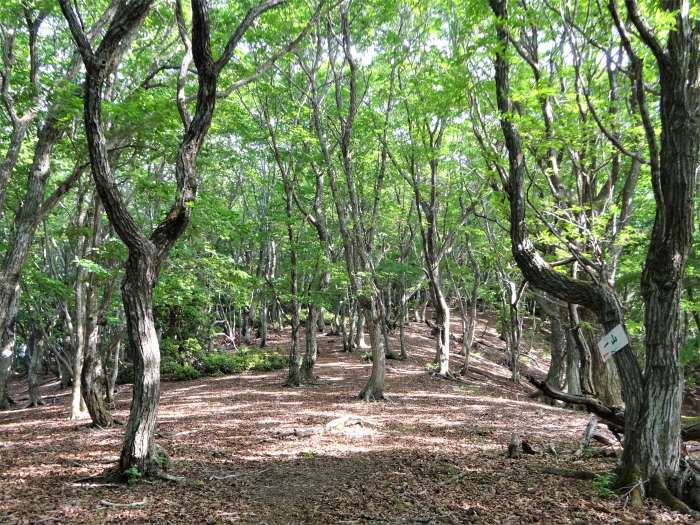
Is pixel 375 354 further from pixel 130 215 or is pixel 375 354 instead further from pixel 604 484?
pixel 130 215

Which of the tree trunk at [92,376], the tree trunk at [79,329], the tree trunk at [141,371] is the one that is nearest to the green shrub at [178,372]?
the tree trunk at [79,329]

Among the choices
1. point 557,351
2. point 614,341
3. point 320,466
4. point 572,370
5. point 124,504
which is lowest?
point 320,466

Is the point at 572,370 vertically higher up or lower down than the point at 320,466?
higher up

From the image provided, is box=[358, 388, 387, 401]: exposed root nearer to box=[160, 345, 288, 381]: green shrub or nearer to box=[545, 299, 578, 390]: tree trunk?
box=[545, 299, 578, 390]: tree trunk

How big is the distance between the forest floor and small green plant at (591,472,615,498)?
0.18 ft

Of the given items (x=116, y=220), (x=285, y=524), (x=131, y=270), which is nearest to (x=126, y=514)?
(x=285, y=524)

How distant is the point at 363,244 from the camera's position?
38.8ft

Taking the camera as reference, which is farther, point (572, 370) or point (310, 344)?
point (310, 344)

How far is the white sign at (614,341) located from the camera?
14.9 feet

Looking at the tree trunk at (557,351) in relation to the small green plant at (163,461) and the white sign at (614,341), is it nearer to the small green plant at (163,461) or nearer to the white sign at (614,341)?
the white sign at (614,341)

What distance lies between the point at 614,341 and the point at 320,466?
398 centimetres

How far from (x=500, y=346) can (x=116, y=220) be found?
27579 mm

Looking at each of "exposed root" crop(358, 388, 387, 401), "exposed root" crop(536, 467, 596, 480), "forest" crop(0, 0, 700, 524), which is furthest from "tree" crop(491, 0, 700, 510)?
"exposed root" crop(358, 388, 387, 401)

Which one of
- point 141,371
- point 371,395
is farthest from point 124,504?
point 371,395
